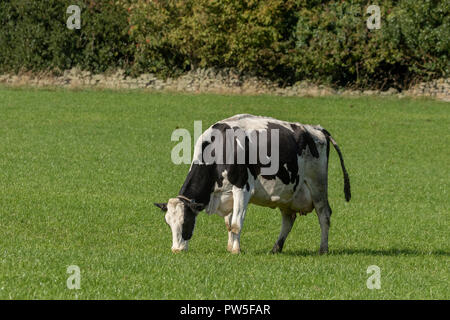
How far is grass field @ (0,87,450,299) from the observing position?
10648 millimetres

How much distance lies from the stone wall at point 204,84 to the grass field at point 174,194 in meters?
1.30

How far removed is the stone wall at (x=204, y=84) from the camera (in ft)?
142

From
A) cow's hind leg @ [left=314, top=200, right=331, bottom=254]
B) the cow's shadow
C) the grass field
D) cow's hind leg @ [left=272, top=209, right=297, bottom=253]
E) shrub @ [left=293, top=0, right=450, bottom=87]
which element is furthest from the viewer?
shrub @ [left=293, top=0, right=450, bottom=87]

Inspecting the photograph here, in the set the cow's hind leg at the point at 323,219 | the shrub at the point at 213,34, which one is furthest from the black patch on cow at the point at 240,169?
the shrub at the point at 213,34

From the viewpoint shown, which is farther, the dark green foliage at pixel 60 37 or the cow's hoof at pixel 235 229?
the dark green foliage at pixel 60 37

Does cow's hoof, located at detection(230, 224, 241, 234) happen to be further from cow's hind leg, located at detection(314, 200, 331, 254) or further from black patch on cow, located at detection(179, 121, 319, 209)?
cow's hind leg, located at detection(314, 200, 331, 254)

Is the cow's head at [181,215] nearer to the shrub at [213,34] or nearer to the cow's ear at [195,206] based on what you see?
the cow's ear at [195,206]

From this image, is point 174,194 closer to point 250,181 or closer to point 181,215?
point 250,181

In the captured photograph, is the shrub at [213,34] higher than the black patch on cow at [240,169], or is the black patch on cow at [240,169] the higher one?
the shrub at [213,34]

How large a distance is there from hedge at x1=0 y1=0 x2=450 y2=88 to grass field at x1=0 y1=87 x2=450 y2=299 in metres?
2.01

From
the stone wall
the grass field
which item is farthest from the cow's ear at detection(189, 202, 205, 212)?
the stone wall

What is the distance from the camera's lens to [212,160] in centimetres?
1295

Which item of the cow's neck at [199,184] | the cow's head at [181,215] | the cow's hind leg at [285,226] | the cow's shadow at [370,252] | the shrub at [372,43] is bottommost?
the cow's shadow at [370,252]

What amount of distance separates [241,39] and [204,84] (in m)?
3.02
